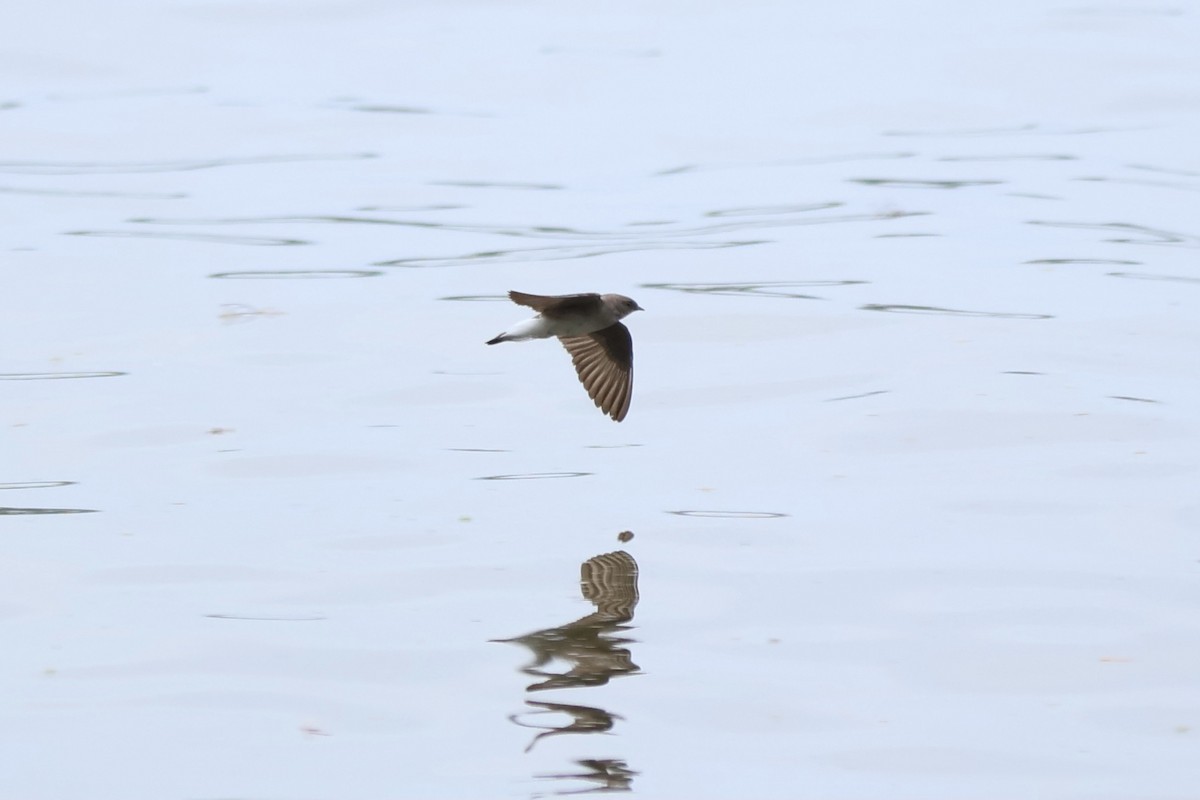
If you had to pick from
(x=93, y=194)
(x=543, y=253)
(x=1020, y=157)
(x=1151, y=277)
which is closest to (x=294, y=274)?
(x=543, y=253)

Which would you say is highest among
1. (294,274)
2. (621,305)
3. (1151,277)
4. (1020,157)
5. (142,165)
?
(621,305)

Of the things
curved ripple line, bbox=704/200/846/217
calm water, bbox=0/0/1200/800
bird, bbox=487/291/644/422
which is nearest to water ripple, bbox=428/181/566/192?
calm water, bbox=0/0/1200/800

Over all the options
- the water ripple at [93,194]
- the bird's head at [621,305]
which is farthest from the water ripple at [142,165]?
the bird's head at [621,305]

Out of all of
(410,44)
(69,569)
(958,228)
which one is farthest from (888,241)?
(410,44)

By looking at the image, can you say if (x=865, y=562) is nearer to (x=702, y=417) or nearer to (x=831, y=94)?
(x=702, y=417)

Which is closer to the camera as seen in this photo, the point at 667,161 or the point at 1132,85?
the point at 667,161

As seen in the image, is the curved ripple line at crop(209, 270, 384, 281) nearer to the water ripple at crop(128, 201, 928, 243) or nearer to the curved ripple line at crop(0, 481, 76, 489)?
the water ripple at crop(128, 201, 928, 243)

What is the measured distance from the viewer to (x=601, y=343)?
23.7 ft

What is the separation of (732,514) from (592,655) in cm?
151

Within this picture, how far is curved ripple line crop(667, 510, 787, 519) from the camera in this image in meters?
6.66

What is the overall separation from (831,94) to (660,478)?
Result: 36.8 ft

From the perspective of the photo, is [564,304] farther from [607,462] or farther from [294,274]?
[294,274]

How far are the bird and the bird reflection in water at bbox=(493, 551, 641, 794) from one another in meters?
0.92

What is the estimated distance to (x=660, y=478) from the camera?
23.5 ft
